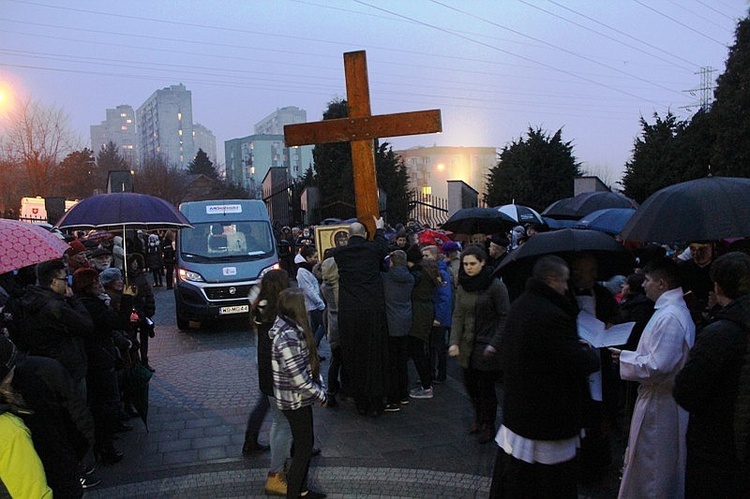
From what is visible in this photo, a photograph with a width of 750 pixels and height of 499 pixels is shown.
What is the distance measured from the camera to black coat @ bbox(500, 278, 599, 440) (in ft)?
10.4

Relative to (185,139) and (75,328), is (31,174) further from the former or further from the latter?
(185,139)

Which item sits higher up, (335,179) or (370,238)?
(335,179)

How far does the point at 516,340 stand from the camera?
10.8ft

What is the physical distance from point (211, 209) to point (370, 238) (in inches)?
259

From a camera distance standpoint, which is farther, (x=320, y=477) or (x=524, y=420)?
(x=320, y=477)

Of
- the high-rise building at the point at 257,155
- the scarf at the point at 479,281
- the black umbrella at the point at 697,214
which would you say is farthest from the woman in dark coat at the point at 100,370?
the high-rise building at the point at 257,155

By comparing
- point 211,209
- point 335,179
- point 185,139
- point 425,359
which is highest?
point 185,139

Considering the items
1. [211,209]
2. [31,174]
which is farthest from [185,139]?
[211,209]

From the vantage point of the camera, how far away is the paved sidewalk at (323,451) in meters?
4.85

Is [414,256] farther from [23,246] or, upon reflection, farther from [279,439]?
[23,246]

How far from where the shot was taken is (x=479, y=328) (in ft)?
18.6

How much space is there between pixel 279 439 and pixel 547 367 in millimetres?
2400

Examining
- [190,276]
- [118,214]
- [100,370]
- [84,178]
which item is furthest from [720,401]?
[84,178]

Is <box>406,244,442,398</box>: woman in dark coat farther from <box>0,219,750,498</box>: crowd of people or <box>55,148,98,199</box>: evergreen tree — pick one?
<box>55,148,98,199</box>: evergreen tree
